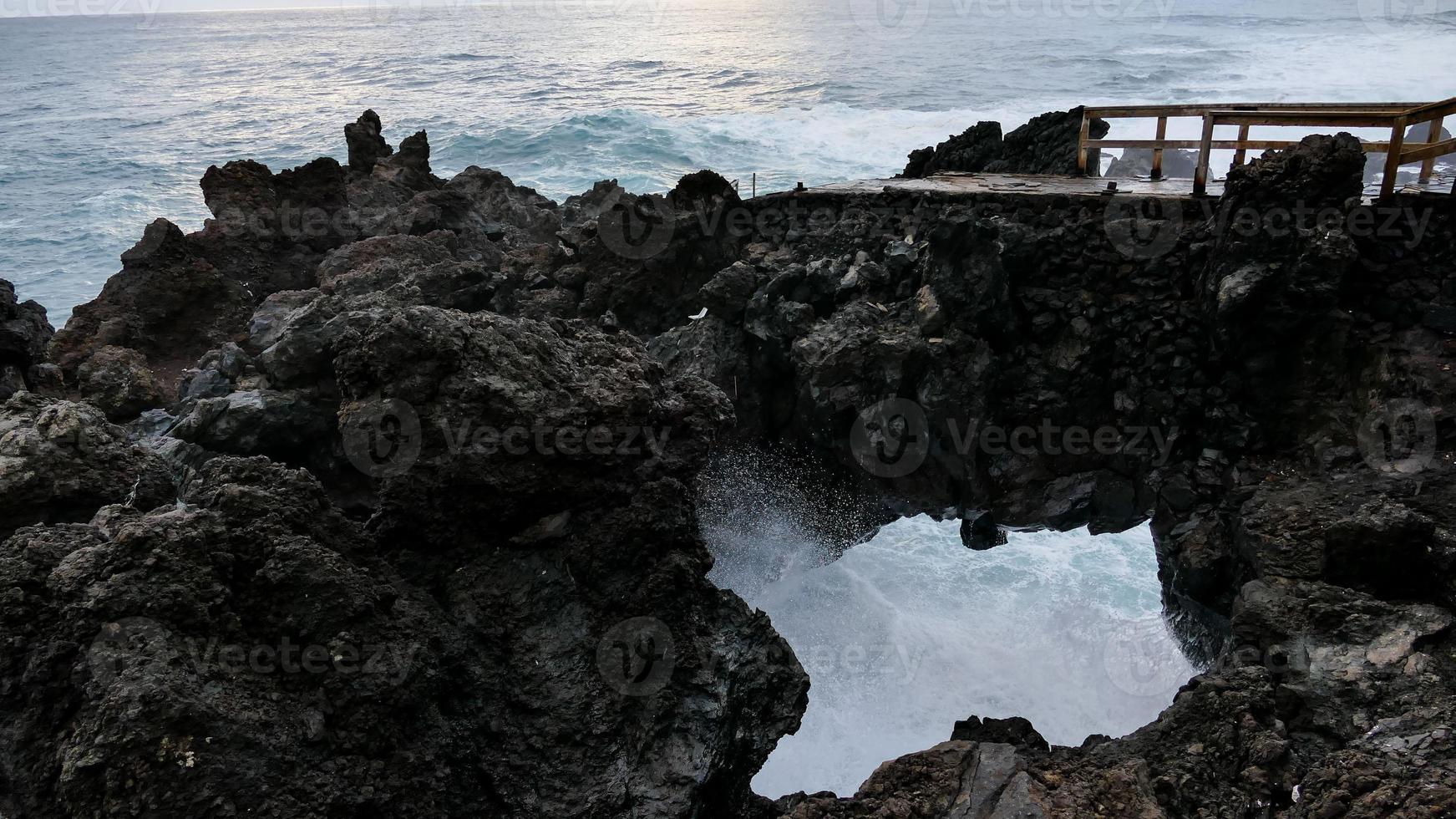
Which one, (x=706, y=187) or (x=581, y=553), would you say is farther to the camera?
(x=706, y=187)

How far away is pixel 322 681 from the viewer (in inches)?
205

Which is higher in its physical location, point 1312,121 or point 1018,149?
point 1312,121

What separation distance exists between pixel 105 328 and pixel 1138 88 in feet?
190

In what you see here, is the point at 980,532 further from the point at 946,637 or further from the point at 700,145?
the point at 700,145

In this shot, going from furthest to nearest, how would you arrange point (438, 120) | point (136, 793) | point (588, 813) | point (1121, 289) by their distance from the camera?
point (438, 120) < point (1121, 289) < point (588, 813) < point (136, 793)

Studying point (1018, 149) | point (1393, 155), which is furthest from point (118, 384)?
point (1393, 155)

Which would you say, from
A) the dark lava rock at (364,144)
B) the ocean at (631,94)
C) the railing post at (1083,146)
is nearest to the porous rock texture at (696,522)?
the railing post at (1083,146)

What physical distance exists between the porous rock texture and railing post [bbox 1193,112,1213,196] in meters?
0.44

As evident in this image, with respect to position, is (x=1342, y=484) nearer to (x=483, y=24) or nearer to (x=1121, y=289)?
(x=1121, y=289)

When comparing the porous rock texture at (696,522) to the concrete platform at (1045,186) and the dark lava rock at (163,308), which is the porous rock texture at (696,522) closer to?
the concrete platform at (1045,186)

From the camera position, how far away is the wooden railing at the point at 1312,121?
9.04 m

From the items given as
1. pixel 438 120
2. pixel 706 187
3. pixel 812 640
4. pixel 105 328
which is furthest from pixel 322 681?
pixel 438 120

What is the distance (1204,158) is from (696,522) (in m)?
8.04

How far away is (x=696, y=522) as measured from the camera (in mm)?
7137
